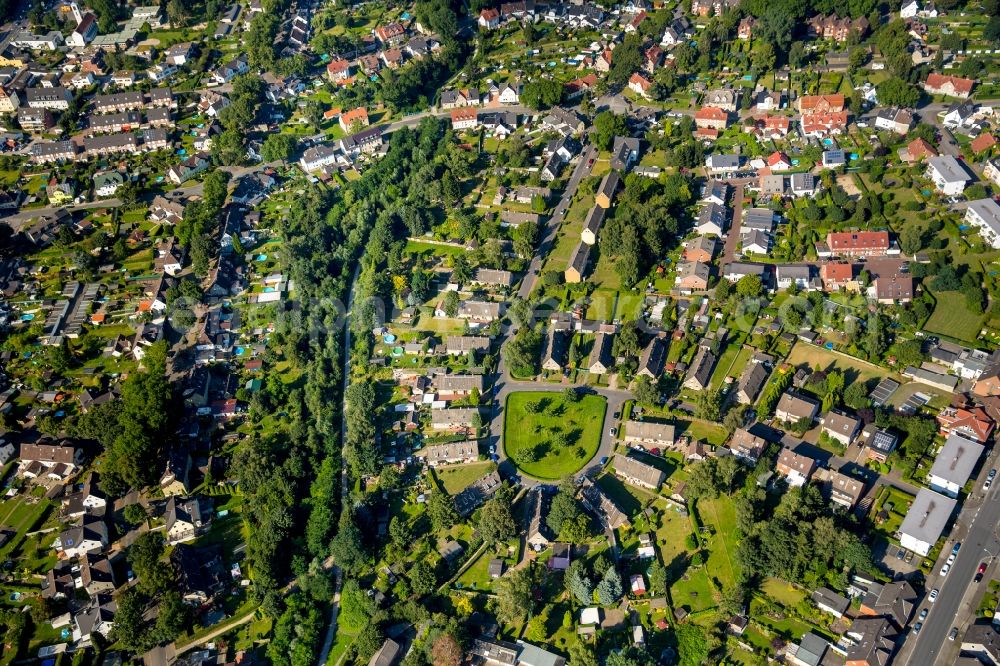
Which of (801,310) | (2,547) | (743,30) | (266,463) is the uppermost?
(743,30)

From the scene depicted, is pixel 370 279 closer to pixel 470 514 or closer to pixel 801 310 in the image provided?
pixel 470 514

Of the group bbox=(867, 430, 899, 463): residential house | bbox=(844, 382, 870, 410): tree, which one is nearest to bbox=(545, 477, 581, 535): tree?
bbox=(867, 430, 899, 463): residential house

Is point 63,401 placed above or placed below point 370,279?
below

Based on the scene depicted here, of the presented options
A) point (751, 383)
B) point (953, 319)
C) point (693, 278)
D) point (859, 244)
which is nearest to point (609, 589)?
point (751, 383)

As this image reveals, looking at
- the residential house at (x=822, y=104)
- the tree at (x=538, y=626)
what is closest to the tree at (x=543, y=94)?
the residential house at (x=822, y=104)

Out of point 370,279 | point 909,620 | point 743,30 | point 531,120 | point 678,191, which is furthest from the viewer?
point 743,30

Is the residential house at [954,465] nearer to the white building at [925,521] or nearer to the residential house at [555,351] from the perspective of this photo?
the white building at [925,521]

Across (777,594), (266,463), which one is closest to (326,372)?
(266,463)
